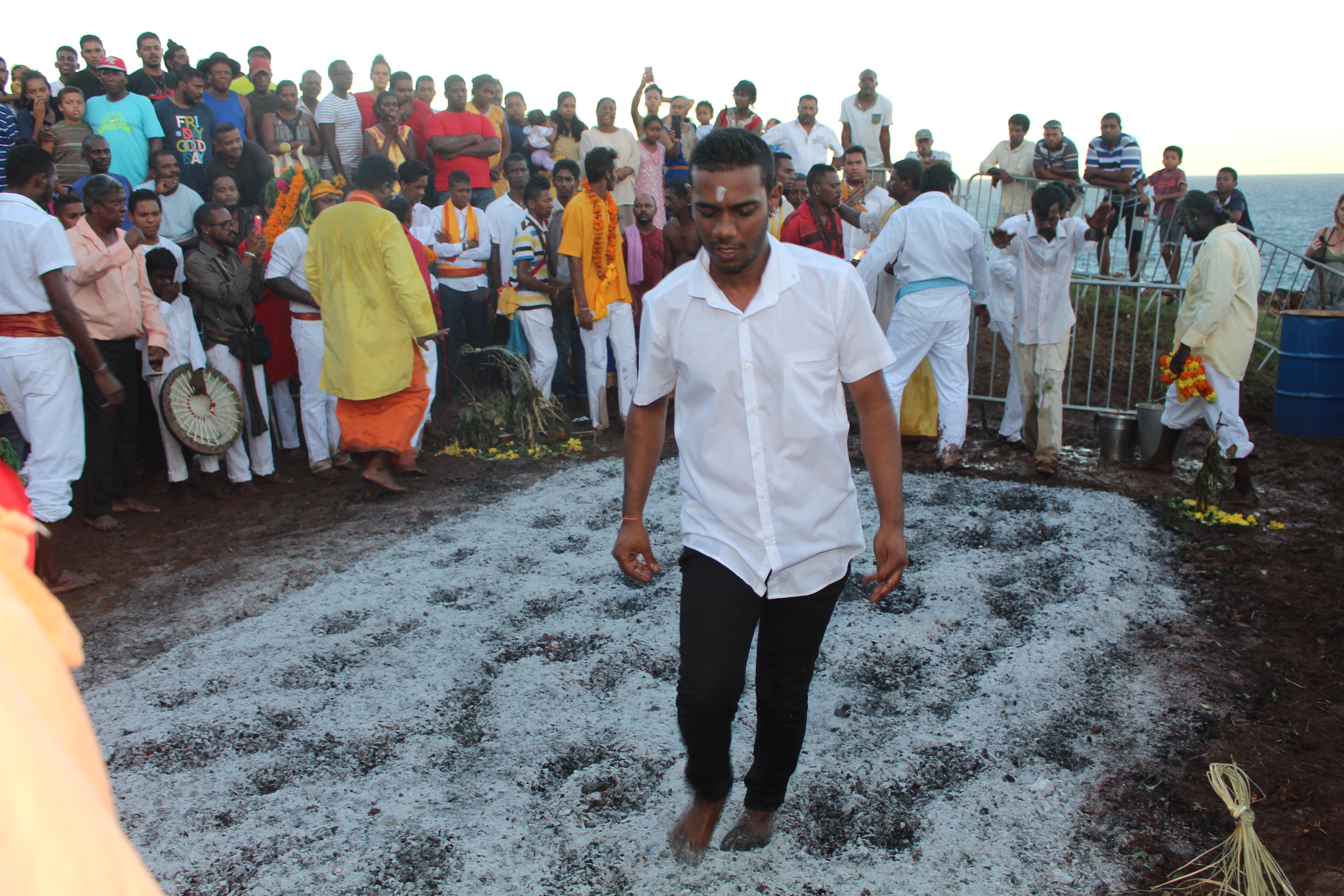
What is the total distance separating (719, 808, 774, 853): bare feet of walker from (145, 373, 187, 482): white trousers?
4816mm

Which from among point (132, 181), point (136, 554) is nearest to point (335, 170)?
point (132, 181)

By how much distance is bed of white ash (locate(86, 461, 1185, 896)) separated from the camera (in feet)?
8.55

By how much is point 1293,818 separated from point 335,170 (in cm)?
858

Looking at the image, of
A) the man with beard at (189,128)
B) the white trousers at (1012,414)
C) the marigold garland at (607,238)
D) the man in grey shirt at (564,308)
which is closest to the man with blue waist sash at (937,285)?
the white trousers at (1012,414)

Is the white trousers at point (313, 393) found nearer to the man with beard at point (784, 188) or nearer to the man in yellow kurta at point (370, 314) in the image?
the man in yellow kurta at point (370, 314)

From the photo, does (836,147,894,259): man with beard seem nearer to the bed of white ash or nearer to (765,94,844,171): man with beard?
(765,94,844,171): man with beard

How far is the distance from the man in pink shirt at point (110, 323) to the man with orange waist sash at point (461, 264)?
8.38 ft

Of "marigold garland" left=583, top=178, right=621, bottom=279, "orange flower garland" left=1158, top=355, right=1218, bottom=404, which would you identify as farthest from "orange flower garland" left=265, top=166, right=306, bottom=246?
"orange flower garland" left=1158, top=355, right=1218, bottom=404

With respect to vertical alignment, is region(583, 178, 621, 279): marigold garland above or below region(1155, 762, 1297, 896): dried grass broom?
above

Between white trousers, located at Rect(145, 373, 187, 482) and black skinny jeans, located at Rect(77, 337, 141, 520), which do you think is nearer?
black skinny jeans, located at Rect(77, 337, 141, 520)

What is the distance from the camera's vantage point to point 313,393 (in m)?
6.78

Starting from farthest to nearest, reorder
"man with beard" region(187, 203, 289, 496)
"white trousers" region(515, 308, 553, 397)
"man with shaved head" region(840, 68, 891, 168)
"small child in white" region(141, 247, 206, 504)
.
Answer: "man with shaved head" region(840, 68, 891, 168) < "white trousers" region(515, 308, 553, 397) < "man with beard" region(187, 203, 289, 496) < "small child in white" region(141, 247, 206, 504)

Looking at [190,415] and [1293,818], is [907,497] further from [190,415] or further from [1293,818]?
[190,415]

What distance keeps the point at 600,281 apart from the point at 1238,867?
20.7ft
